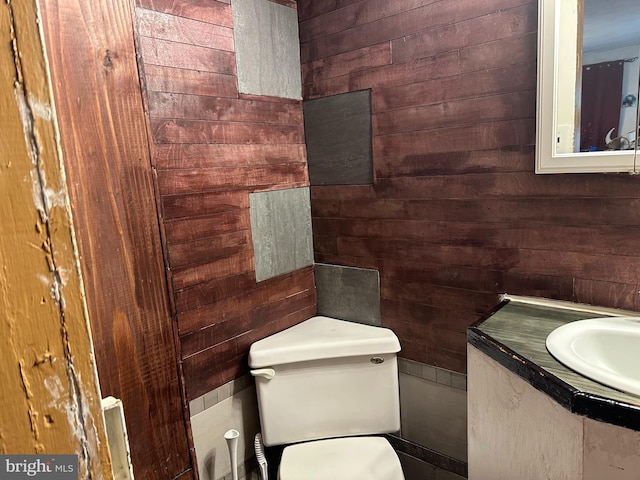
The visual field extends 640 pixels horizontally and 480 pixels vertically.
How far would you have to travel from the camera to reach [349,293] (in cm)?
182

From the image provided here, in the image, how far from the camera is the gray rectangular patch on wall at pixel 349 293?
1.75 metres

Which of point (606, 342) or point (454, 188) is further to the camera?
point (454, 188)

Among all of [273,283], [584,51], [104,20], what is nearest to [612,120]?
[584,51]

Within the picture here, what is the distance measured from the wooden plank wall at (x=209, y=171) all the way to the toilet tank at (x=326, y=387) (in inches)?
6.0

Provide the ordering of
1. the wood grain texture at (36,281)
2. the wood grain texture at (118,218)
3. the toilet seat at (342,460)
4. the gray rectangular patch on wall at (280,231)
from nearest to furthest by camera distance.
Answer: the wood grain texture at (36,281), the wood grain texture at (118,218), the toilet seat at (342,460), the gray rectangular patch on wall at (280,231)

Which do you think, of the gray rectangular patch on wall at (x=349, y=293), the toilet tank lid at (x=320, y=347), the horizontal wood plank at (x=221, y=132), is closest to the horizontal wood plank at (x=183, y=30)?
the horizontal wood plank at (x=221, y=132)

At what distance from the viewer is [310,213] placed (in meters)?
1.88

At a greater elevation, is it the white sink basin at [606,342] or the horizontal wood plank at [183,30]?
the horizontal wood plank at [183,30]

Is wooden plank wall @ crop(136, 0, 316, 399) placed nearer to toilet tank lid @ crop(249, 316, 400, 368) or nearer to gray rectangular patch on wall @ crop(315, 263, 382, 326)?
toilet tank lid @ crop(249, 316, 400, 368)

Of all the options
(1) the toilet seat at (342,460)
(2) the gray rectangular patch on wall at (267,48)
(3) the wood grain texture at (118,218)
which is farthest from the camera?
(2) the gray rectangular patch on wall at (267,48)

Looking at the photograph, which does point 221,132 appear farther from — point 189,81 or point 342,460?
point 342,460

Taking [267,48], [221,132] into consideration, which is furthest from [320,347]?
[267,48]

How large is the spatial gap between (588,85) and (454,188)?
0.46m

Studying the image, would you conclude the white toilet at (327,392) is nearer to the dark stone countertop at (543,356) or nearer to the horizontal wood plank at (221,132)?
the dark stone countertop at (543,356)
